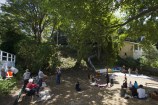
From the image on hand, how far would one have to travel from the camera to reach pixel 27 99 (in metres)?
19.7

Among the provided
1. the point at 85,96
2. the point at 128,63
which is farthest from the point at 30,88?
the point at 128,63

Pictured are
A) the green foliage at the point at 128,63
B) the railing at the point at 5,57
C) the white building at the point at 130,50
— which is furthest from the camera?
the white building at the point at 130,50

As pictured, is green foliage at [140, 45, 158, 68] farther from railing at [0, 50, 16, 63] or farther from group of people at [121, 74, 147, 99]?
group of people at [121, 74, 147, 99]

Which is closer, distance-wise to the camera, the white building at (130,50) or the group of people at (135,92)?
the group of people at (135,92)

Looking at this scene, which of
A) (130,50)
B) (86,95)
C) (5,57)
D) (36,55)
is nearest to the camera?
(86,95)

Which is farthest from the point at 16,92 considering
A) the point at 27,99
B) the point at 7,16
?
the point at 7,16

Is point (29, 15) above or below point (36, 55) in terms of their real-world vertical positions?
above

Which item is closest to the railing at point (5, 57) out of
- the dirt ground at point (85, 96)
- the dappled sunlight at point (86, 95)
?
the dirt ground at point (85, 96)

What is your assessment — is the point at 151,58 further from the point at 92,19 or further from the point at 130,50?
the point at 92,19

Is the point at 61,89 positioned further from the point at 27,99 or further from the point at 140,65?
the point at 140,65

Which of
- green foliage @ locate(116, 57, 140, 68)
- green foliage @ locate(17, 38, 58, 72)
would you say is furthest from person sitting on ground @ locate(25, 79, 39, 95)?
green foliage @ locate(116, 57, 140, 68)

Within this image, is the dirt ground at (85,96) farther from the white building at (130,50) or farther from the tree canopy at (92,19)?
the white building at (130,50)

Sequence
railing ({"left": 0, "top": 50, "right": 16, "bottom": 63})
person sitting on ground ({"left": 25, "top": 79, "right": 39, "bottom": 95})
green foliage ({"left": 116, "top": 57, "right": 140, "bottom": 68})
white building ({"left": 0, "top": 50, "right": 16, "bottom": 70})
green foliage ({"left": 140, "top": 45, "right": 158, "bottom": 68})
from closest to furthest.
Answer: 1. person sitting on ground ({"left": 25, "top": 79, "right": 39, "bottom": 95})
2. white building ({"left": 0, "top": 50, "right": 16, "bottom": 70})
3. railing ({"left": 0, "top": 50, "right": 16, "bottom": 63})
4. green foliage ({"left": 116, "top": 57, "right": 140, "bottom": 68})
5. green foliage ({"left": 140, "top": 45, "right": 158, "bottom": 68})

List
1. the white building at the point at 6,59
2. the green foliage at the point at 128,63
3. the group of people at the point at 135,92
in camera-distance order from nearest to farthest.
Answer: the group of people at the point at 135,92 → the white building at the point at 6,59 → the green foliage at the point at 128,63
